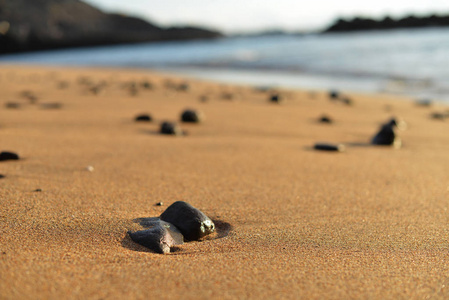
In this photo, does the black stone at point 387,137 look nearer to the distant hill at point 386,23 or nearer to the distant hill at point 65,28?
the distant hill at point 65,28

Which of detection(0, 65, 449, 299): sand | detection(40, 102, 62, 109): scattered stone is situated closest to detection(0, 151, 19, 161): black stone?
detection(0, 65, 449, 299): sand

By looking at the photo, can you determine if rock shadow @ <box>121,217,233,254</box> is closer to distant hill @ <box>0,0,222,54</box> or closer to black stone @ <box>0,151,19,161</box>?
black stone @ <box>0,151,19,161</box>

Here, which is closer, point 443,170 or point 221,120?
point 443,170

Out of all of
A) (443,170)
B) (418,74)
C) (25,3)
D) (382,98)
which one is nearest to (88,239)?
(443,170)

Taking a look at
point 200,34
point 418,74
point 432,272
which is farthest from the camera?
point 200,34

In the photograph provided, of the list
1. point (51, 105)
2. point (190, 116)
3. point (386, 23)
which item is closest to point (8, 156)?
point (190, 116)

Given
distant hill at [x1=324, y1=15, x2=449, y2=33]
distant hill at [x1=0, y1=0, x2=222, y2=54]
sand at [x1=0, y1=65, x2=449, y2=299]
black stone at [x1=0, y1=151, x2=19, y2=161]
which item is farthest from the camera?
distant hill at [x1=0, y1=0, x2=222, y2=54]

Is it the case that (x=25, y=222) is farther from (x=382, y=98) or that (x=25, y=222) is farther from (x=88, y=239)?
(x=382, y=98)
